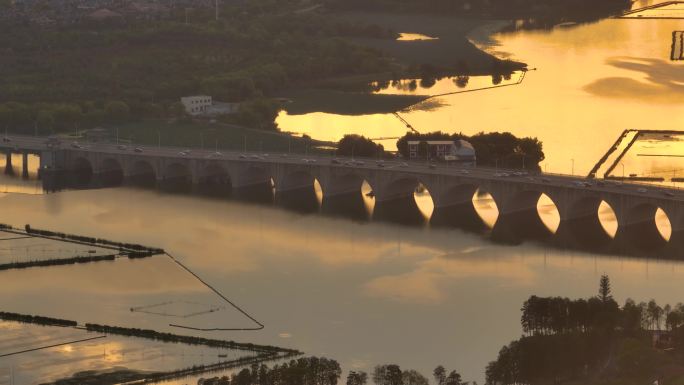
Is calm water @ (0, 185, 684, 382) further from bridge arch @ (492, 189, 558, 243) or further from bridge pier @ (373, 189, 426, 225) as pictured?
bridge arch @ (492, 189, 558, 243)

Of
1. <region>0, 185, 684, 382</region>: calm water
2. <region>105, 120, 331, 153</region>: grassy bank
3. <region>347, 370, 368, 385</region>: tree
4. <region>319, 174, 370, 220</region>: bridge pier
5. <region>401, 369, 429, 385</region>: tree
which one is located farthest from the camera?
<region>105, 120, 331, 153</region>: grassy bank

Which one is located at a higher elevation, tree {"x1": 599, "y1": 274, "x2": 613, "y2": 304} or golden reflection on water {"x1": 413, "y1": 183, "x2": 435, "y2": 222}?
golden reflection on water {"x1": 413, "y1": 183, "x2": 435, "y2": 222}

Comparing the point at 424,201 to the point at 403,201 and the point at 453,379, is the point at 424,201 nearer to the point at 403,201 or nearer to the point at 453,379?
the point at 403,201

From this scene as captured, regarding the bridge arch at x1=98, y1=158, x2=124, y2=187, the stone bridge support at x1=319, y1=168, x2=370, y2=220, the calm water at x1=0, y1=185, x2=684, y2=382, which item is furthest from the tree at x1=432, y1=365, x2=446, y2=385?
the bridge arch at x1=98, y1=158, x2=124, y2=187

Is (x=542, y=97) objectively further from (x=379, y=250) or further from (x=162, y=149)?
(x=379, y=250)

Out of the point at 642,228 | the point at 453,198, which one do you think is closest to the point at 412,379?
the point at 642,228

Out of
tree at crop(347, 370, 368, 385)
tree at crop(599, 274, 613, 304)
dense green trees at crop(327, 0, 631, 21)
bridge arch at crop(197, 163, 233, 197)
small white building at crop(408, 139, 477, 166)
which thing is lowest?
tree at crop(347, 370, 368, 385)

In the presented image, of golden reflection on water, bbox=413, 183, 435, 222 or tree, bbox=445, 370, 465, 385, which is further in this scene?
golden reflection on water, bbox=413, 183, 435, 222

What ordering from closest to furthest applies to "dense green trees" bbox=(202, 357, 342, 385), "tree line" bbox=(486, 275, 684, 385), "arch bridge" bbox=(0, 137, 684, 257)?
1. "dense green trees" bbox=(202, 357, 342, 385)
2. "tree line" bbox=(486, 275, 684, 385)
3. "arch bridge" bbox=(0, 137, 684, 257)
